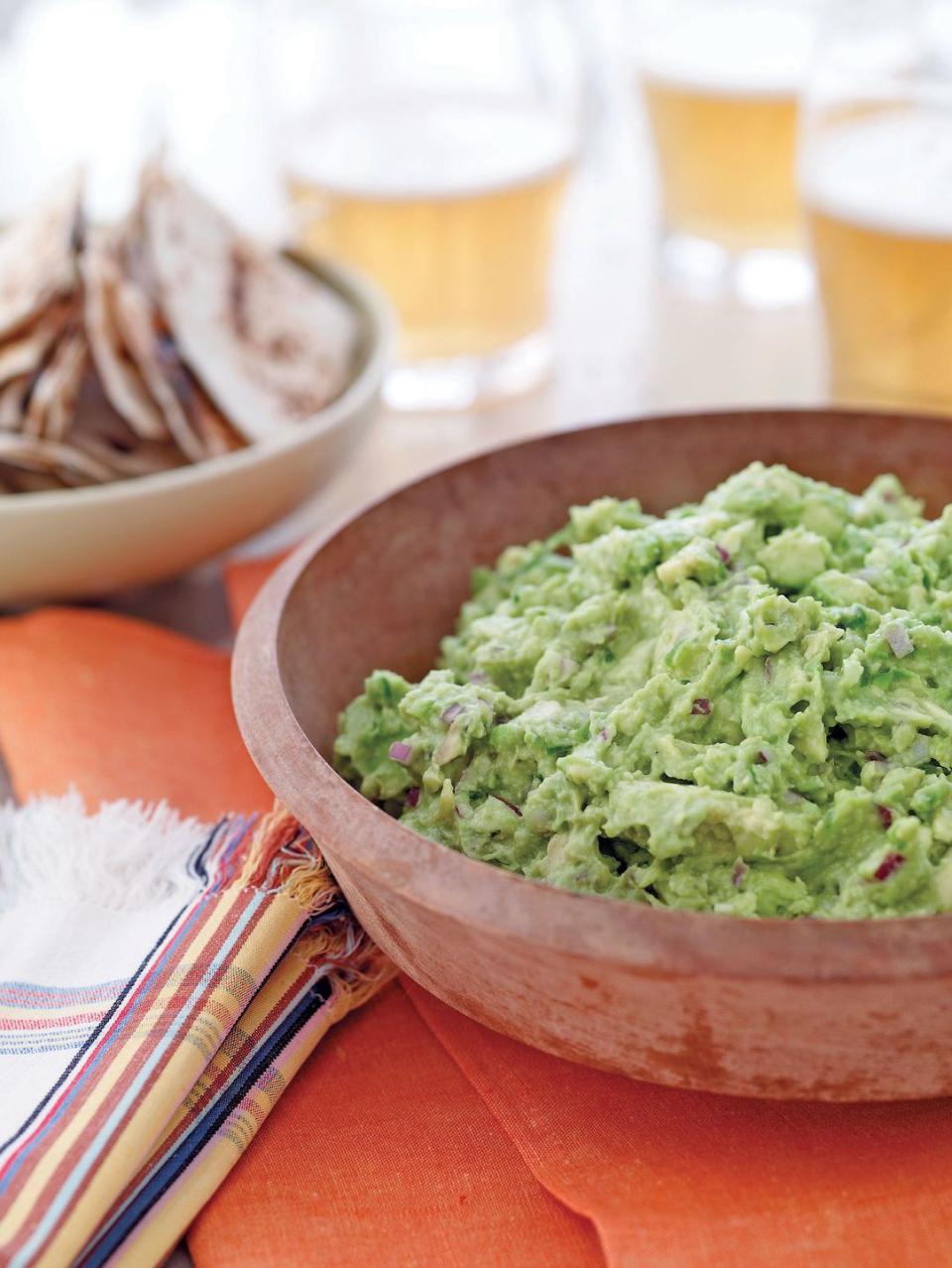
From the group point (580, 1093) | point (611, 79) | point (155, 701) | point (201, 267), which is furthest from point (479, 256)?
point (611, 79)

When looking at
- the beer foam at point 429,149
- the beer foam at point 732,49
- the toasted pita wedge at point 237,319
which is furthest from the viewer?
the beer foam at point 732,49

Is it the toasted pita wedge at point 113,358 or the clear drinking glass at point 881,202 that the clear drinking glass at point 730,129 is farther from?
the toasted pita wedge at point 113,358

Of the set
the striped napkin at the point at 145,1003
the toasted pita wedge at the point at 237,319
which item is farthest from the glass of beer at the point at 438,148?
the striped napkin at the point at 145,1003

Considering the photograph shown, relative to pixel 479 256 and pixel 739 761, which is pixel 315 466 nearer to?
pixel 479 256

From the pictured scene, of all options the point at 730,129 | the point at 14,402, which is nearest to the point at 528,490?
the point at 14,402

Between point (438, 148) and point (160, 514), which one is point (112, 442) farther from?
point (438, 148)

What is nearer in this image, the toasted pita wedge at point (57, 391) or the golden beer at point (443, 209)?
the toasted pita wedge at point (57, 391)

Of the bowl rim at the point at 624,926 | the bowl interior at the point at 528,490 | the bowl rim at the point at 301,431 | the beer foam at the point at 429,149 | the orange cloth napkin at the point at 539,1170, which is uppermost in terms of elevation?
the bowl rim at the point at 624,926
